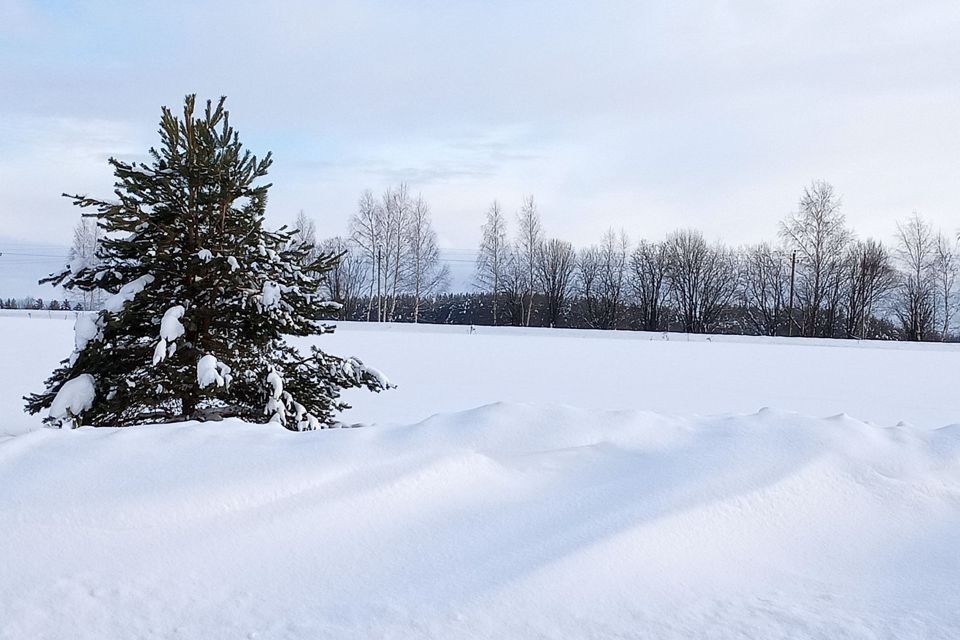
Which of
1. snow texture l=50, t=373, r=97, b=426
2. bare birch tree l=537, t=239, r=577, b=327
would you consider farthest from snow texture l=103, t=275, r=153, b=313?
bare birch tree l=537, t=239, r=577, b=327

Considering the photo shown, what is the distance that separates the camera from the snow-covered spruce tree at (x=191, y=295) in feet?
18.9

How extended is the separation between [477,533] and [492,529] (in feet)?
0.18

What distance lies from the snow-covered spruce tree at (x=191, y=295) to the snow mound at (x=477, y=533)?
3117 mm

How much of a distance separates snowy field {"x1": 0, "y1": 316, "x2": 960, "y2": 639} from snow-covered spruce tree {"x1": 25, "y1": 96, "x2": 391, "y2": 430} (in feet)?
10.2

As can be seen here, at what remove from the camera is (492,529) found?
2.13 m

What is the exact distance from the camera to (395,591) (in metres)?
1.79

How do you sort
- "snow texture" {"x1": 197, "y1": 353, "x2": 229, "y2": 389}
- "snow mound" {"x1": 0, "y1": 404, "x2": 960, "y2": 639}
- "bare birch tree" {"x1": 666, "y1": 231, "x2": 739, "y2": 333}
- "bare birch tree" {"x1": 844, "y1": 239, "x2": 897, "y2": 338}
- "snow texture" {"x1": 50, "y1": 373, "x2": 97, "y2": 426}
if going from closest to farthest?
"snow mound" {"x1": 0, "y1": 404, "x2": 960, "y2": 639} < "snow texture" {"x1": 197, "y1": 353, "x2": 229, "y2": 389} < "snow texture" {"x1": 50, "y1": 373, "x2": 97, "y2": 426} < "bare birch tree" {"x1": 844, "y1": 239, "x2": 897, "y2": 338} < "bare birch tree" {"x1": 666, "y1": 231, "x2": 739, "y2": 333}

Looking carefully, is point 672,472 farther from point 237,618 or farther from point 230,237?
point 230,237

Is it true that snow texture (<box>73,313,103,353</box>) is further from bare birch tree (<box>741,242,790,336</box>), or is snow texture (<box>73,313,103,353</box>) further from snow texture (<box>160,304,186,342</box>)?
bare birch tree (<box>741,242,790,336</box>)

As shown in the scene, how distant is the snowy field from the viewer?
1702 mm

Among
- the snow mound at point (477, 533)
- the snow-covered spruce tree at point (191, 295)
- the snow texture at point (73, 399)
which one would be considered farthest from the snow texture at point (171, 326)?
the snow mound at point (477, 533)

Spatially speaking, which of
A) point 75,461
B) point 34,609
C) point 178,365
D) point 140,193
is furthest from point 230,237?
point 34,609

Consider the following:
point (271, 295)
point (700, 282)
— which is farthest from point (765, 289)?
point (271, 295)

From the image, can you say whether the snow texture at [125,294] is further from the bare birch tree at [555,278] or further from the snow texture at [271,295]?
the bare birch tree at [555,278]
